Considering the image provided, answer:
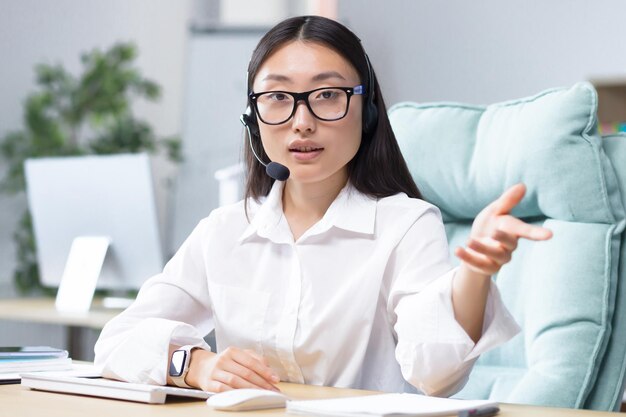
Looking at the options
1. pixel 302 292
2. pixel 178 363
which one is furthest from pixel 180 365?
A: pixel 302 292

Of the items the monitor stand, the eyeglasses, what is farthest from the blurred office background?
the eyeglasses

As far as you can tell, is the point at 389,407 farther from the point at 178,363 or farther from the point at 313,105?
the point at 313,105

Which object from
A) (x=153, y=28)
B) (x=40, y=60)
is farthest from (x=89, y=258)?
(x=153, y=28)

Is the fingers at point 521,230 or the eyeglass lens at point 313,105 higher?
the eyeglass lens at point 313,105

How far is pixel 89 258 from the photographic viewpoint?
9.26 feet

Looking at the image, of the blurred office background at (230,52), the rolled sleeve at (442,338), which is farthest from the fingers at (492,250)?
the blurred office background at (230,52)

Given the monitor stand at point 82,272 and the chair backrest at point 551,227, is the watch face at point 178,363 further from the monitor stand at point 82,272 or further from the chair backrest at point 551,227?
the monitor stand at point 82,272

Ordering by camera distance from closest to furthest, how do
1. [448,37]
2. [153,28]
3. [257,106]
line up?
[257,106], [448,37], [153,28]

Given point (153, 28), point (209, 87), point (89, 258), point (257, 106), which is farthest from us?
point (153, 28)

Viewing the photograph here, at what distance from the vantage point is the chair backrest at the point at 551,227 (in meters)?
1.52

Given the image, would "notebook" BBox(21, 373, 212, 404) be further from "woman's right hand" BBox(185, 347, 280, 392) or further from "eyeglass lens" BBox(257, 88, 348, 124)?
"eyeglass lens" BBox(257, 88, 348, 124)

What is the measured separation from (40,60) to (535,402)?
355 cm

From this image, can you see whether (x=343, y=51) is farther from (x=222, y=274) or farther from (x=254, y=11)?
(x=254, y=11)

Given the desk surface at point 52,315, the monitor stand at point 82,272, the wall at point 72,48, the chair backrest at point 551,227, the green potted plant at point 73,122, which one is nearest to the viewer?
the chair backrest at point 551,227
